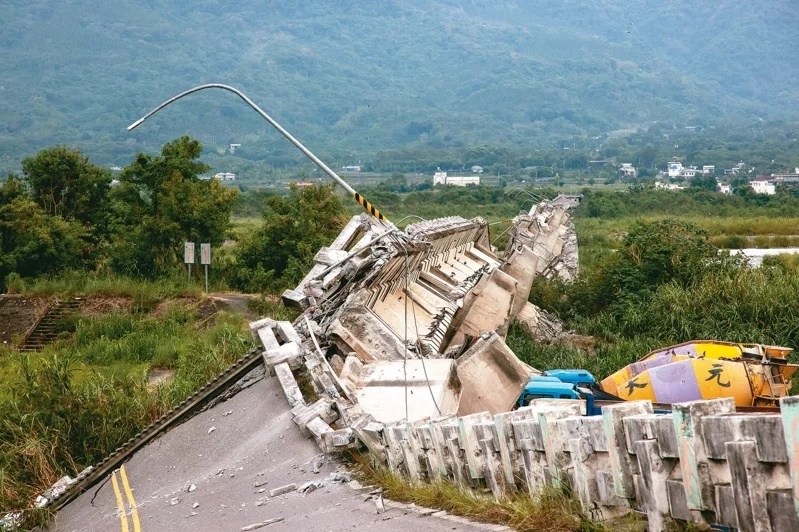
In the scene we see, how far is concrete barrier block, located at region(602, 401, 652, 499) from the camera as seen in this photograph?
299 inches

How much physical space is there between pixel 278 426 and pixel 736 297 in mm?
16350

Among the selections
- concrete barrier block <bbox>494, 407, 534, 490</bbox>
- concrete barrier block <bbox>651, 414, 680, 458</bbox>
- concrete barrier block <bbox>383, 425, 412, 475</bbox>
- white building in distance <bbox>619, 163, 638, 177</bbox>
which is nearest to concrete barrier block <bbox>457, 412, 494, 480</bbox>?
concrete barrier block <bbox>494, 407, 534, 490</bbox>

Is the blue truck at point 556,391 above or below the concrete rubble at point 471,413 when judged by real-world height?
below

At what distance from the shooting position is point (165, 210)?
3891 cm

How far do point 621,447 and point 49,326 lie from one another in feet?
94.3

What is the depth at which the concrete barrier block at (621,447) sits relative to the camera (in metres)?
7.60

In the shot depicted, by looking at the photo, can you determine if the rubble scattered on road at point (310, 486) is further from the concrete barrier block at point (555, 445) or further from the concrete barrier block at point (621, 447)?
the concrete barrier block at point (621, 447)

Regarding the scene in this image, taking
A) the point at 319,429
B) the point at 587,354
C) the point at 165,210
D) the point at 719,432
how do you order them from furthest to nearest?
the point at 165,210 → the point at 587,354 → the point at 319,429 → the point at 719,432

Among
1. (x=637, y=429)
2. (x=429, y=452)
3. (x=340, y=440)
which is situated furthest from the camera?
(x=340, y=440)

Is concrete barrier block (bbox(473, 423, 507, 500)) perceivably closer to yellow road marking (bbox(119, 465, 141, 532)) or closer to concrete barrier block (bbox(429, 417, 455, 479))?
concrete barrier block (bbox(429, 417, 455, 479))

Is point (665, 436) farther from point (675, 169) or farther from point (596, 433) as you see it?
point (675, 169)

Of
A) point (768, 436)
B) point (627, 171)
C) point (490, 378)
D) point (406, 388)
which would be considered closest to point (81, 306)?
point (490, 378)

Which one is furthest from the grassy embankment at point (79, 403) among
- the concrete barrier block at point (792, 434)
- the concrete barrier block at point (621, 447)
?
the concrete barrier block at point (792, 434)

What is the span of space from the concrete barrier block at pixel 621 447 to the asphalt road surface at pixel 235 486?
5.41 ft
